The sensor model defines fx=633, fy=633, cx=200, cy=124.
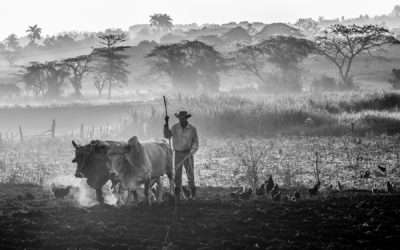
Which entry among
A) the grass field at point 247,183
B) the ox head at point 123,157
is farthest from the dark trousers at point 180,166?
the ox head at point 123,157

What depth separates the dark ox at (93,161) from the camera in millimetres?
12680

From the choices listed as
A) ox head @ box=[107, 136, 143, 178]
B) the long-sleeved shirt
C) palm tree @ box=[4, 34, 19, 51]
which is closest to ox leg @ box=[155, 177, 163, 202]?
the long-sleeved shirt

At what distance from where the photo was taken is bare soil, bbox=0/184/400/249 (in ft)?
31.8

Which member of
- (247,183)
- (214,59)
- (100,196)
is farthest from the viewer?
(214,59)

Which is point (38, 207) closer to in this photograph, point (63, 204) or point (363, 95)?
point (63, 204)

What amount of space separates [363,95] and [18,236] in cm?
3026

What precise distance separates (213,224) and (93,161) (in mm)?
3172

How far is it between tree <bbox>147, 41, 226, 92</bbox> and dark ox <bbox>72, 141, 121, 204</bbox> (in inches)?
1856

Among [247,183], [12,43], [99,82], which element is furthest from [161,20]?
[247,183]

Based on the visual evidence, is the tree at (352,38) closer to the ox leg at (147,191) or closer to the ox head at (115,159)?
the ox leg at (147,191)

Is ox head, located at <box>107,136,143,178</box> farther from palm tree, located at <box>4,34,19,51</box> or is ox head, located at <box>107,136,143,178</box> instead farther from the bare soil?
palm tree, located at <box>4,34,19,51</box>

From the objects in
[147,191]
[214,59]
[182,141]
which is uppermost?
[214,59]

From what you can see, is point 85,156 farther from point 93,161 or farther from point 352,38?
point 352,38

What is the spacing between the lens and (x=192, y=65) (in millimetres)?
61656
